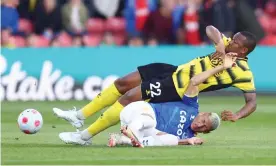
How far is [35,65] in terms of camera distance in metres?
22.8

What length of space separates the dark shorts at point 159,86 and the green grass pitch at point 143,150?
0.78 meters

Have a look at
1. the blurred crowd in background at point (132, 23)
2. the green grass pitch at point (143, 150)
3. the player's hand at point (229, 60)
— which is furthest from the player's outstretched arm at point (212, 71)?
the blurred crowd in background at point (132, 23)

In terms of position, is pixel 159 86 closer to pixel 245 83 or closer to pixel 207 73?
pixel 207 73

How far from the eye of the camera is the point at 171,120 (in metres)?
13.5

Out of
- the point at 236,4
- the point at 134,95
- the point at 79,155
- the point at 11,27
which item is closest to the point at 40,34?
the point at 11,27

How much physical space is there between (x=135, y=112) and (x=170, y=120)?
1.66 ft

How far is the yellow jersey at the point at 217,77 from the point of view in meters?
14.0

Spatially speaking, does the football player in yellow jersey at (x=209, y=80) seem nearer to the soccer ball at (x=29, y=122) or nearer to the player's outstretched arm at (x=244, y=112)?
the player's outstretched arm at (x=244, y=112)

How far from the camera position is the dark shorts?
13859 millimetres

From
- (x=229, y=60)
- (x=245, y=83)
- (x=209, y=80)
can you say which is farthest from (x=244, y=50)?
(x=229, y=60)

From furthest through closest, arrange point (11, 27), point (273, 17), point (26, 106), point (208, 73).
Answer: point (273, 17) → point (11, 27) → point (26, 106) → point (208, 73)

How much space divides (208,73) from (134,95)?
1.11m

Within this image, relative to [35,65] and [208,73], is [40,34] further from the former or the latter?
[208,73]

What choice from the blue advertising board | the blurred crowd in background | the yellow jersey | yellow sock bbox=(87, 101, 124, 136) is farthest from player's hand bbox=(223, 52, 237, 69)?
the blurred crowd in background
